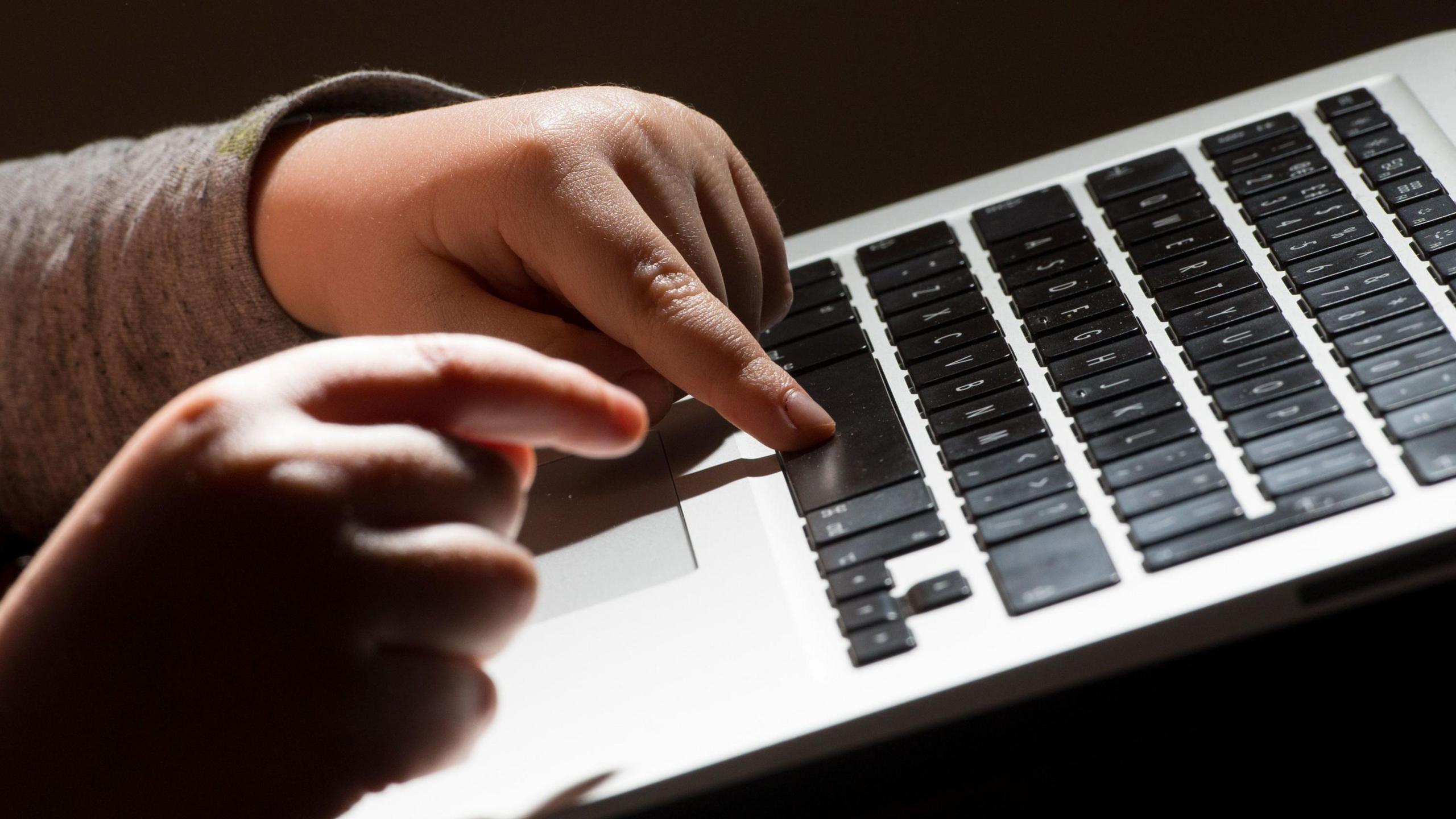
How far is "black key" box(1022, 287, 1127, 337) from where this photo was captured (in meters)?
0.51

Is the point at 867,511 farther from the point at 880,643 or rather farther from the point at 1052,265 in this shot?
the point at 1052,265

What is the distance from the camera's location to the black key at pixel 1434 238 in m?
0.48

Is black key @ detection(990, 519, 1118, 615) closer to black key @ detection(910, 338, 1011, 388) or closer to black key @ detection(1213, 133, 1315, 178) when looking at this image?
black key @ detection(910, 338, 1011, 388)

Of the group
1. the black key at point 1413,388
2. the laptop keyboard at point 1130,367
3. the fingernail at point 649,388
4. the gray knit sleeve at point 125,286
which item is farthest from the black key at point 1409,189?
the gray knit sleeve at point 125,286

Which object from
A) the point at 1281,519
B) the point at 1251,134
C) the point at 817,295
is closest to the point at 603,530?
the point at 817,295

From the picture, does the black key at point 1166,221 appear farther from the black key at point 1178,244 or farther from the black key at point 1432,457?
the black key at point 1432,457

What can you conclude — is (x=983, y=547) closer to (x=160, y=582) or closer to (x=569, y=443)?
(x=569, y=443)

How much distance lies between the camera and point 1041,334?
52 cm

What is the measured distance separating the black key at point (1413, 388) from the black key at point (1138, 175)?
6.7 inches

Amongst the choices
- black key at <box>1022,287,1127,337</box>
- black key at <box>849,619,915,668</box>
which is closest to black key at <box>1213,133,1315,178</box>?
black key at <box>1022,287,1127,337</box>

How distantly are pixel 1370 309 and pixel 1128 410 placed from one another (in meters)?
0.11

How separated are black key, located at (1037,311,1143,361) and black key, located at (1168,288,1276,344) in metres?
0.02

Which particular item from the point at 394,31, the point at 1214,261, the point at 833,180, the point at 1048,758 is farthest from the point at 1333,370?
the point at 394,31

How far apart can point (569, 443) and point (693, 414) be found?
0.22 metres
